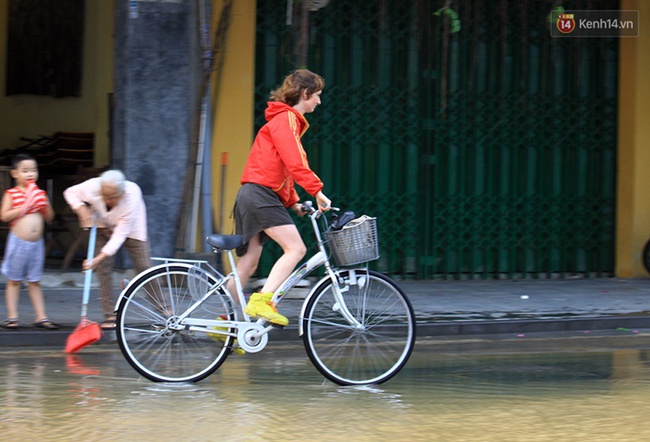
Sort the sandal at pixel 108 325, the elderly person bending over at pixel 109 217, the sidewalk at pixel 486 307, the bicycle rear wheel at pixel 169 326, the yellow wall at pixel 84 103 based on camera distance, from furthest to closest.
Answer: the yellow wall at pixel 84 103 → the sidewalk at pixel 486 307 → the sandal at pixel 108 325 → the elderly person bending over at pixel 109 217 → the bicycle rear wheel at pixel 169 326

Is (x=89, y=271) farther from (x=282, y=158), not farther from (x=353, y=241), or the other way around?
(x=353, y=241)

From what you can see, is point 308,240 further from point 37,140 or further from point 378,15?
point 37,140

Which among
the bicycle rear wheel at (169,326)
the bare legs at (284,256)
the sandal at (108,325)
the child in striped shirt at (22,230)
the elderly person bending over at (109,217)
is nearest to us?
the bicycle rear wheel at (169,326)

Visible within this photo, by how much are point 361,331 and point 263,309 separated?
0.67 meters

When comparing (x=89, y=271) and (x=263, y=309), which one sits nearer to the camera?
(x=263, y=309)

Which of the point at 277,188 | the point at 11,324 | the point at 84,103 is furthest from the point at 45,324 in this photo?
the point at 84,103

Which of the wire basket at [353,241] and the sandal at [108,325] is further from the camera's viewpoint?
the sandal at [108,325]

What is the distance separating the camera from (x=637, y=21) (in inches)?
518

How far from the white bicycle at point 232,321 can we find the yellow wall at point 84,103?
6.53m

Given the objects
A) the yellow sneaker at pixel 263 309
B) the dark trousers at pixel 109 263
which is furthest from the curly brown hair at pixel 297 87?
the dark trousers at pixel 109 263

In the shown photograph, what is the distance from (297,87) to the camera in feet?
22.5

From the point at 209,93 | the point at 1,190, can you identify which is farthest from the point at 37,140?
the point at 209,93

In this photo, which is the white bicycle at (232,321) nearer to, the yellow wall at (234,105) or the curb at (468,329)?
the curb at (468,329)

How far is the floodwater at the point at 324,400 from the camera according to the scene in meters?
5.38
